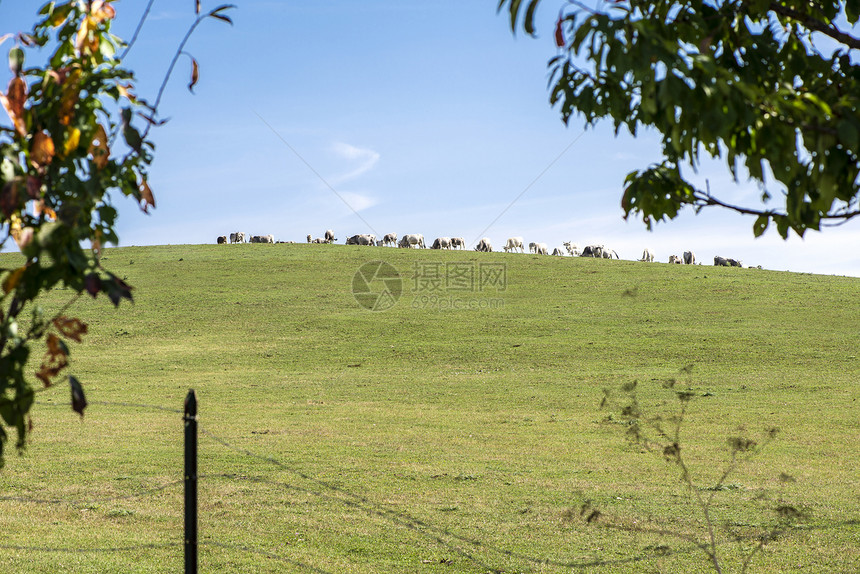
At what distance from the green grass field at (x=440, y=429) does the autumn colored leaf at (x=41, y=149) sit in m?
4.52

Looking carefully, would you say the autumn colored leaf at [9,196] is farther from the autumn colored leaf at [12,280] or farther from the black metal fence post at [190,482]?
the black metal fence post at [190,482]

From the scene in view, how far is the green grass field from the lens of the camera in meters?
9.49

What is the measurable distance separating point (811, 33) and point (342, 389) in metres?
21.1

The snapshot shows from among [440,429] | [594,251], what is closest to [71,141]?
[440,429]

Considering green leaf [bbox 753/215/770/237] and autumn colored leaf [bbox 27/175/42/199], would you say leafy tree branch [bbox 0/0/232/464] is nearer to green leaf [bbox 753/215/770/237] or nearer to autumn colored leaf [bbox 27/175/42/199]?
autumn colored leaf [bbox 27/175/42/199]

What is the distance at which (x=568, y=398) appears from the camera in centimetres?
2306

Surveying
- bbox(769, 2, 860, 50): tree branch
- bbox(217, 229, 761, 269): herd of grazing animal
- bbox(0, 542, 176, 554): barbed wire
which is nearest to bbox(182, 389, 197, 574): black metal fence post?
bbox(769, 2, 860, 50): tree branch

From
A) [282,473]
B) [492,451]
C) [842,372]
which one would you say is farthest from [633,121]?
[842,372]

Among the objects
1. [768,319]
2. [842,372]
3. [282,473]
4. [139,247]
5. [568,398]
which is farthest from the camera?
[139,247]

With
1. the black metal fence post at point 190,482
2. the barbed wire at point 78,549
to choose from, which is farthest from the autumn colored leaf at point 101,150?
the barbed wire at point 78,549

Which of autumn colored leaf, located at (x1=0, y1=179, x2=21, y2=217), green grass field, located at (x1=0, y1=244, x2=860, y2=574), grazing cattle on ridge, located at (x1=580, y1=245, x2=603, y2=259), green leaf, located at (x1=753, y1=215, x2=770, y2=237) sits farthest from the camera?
grazing cattle on ridge, located at (x1=580, y1=245, x2=603, y2=259)

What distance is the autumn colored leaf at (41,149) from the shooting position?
2.97m

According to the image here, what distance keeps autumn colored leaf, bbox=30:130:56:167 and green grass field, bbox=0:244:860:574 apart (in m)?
4.52

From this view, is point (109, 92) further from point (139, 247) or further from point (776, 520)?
point (139, 247)
